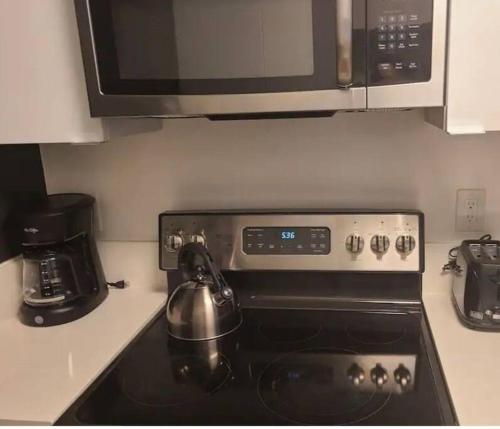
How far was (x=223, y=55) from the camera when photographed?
3.01ft

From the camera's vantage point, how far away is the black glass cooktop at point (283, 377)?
2.87ft

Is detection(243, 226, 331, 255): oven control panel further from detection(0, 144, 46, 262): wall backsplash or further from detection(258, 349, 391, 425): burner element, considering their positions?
detection(0, 144, 46, 262): wall backsplash

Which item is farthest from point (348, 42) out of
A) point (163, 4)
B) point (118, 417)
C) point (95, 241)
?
point (95, 241)

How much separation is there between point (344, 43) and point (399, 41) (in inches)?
3.8

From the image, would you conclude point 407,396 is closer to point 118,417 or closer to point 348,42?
point 118,417

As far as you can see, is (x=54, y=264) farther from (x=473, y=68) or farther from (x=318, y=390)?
(x=473, y=68)

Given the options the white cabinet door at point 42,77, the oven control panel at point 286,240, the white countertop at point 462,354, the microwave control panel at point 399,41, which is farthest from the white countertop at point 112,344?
the microwave control panel at point 399,41

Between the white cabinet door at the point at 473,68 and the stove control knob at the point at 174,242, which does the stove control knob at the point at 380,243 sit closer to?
the white cabinet door at the point at 473,68

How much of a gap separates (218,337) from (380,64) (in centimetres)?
67

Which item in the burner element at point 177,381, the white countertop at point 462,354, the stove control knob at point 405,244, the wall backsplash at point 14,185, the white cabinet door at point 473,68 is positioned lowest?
the burner element at point 177,381

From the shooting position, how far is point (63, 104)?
3.34 ft

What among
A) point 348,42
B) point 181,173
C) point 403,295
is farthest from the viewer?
point 181,173

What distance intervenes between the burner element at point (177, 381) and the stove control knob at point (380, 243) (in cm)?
44

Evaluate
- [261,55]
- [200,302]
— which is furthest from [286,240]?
[261,55]
